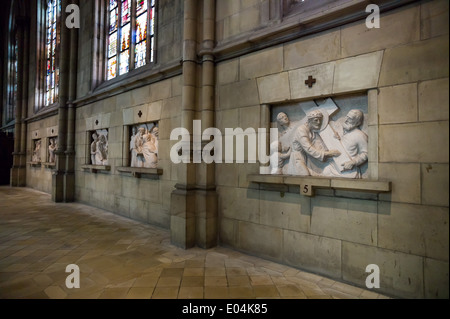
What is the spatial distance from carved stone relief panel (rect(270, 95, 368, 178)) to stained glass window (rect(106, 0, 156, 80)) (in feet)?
14.3

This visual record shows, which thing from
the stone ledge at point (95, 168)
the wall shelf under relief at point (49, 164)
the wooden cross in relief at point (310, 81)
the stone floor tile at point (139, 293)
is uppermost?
the wooden cross in relief at point (310, 81)

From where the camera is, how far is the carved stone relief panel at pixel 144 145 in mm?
5516

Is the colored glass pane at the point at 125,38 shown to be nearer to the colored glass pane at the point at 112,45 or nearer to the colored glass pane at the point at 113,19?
the colored glass pane at the point at 112,45

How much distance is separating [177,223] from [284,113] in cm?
257

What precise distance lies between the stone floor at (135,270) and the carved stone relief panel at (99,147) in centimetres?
256

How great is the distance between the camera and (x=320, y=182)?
3.03 meters

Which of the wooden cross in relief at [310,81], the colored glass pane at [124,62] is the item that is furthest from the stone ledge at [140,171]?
the wooden cross in relief at [310,81]

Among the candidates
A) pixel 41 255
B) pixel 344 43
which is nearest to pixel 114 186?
pixel 41 255

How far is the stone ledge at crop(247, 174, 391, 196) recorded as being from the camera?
266cm

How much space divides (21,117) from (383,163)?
15935mm

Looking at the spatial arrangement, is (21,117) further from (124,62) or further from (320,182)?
(320,182)

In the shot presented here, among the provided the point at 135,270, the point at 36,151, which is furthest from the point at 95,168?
the point at 36,151

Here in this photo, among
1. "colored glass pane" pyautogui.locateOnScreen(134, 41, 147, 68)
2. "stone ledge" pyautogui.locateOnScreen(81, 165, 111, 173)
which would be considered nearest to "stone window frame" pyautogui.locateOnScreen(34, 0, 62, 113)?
"stone ledge" pyautogui.locateOnScreen(81, 165, 111, 173)
